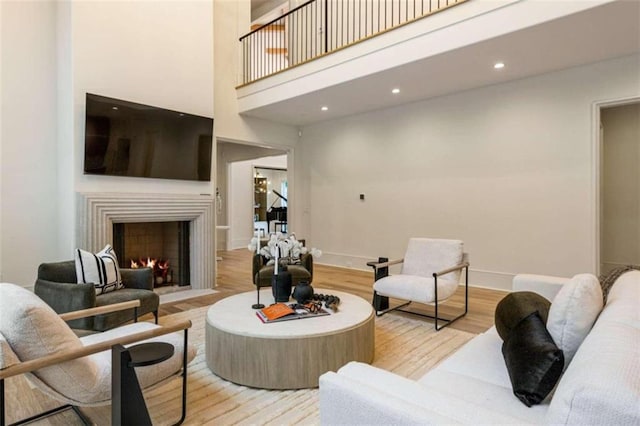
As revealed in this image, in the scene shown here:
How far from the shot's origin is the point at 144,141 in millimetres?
4793

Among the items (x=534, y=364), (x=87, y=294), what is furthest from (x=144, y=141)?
(x=534, y=364)

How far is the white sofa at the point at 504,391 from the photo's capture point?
915 millimetres

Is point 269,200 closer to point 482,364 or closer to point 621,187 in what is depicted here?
point 621,187

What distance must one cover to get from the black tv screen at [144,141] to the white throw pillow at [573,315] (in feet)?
15.4

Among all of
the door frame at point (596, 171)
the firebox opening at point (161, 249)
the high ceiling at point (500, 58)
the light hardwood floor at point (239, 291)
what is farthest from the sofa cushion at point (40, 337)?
the door frame at point (596, 171)

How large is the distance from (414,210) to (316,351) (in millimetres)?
4143

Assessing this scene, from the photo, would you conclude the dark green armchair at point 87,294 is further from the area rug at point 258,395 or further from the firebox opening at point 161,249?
the firebox opening at point 161,249

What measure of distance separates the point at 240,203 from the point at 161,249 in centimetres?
444

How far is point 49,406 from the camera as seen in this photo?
2256 millimetres

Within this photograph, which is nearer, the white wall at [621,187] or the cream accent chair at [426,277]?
the cream accent chair at [426,277]

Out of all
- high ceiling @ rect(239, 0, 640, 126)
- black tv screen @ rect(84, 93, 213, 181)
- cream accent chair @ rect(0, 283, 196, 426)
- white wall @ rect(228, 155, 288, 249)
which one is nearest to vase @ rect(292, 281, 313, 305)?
cream accent chair @ rect(0, 283, 196, 426)

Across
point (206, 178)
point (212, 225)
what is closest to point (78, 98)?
point (206, 178)

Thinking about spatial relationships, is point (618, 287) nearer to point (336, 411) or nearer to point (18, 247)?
point (336, 411)

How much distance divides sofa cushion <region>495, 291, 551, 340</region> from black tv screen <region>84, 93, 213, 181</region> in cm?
442
